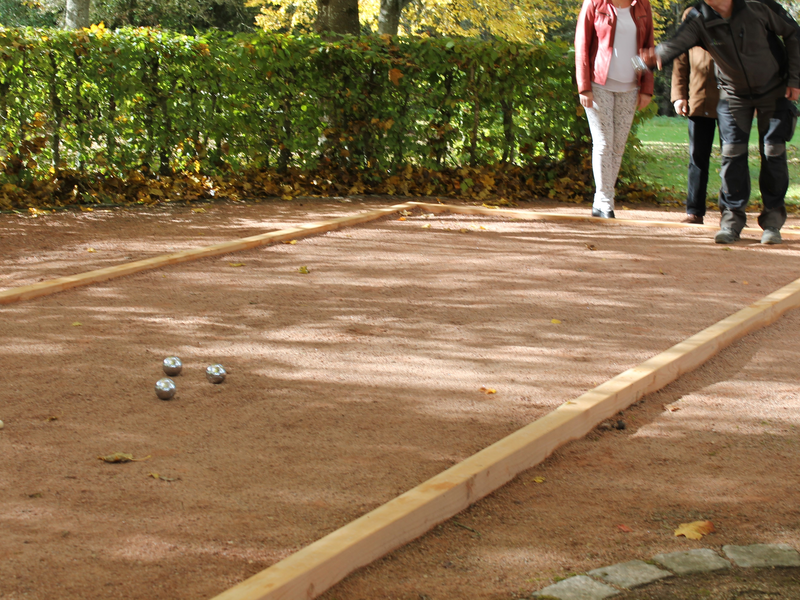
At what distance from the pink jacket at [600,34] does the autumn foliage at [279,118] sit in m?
1.72

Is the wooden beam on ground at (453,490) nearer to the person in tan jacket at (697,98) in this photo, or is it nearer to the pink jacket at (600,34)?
the person in tan jacket at (697,98)

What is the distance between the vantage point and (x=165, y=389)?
153 inches

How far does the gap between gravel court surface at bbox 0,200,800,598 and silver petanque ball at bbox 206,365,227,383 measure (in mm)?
64

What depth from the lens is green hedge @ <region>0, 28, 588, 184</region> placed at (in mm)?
9273

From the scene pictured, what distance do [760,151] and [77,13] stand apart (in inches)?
562

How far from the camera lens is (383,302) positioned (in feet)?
19.0

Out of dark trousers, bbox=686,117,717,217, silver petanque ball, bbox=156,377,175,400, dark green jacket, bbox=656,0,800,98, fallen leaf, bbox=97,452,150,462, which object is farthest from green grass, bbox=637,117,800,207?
fallen leaf, bbox=97,452,150,462

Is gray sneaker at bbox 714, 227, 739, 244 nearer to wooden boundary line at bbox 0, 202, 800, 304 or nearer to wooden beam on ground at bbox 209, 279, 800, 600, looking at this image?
wooden boundary line at bbox 0, 202, 800, 304

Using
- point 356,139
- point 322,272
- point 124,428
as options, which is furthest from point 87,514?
point 356,139

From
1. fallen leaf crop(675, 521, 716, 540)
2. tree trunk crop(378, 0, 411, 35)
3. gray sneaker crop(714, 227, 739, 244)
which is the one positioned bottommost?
fallen leaf crop(675, 521, 716, 540)

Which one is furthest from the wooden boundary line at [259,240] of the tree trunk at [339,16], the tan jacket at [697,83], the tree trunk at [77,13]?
the tree trunk at [77,13]

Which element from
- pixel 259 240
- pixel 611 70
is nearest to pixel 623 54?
pixel 611 70

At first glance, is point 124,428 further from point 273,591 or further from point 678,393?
point 678,393

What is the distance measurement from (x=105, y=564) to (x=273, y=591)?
0.59 metres
